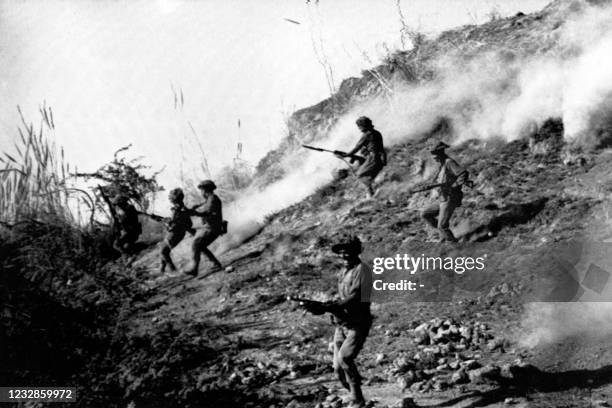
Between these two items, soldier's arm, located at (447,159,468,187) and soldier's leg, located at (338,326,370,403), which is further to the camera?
soldier's arm, located at (447,159,468,187)

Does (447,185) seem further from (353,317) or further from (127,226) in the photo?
(127,226)

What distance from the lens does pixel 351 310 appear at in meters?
6.89

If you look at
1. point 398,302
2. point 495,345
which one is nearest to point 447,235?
point 398,302

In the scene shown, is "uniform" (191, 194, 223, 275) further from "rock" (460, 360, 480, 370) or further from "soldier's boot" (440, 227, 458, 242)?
"rock" (460, 360, 480, 370)

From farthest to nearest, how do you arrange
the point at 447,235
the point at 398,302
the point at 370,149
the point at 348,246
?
1. the point at 370,149
2. the point at 447,235
3. the point at 398,302
4. the point at 348,246

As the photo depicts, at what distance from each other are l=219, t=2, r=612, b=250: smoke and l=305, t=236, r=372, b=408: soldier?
740cm

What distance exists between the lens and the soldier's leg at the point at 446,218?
10.8 meters

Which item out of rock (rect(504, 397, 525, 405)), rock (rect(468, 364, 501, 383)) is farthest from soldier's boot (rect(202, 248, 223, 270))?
rock (rect(504, 397, 525, 405))

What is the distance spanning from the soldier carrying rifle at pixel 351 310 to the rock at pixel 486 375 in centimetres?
124

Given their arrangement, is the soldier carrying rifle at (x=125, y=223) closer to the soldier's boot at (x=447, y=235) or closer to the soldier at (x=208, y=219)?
the soldier at (x=208, y=219)

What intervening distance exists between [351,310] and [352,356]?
1.54 ft

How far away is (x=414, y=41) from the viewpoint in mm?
19734

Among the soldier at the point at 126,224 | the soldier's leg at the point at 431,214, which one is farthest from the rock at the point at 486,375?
the soldier at the point at 126,224

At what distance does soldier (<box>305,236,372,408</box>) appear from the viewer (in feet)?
22.7
